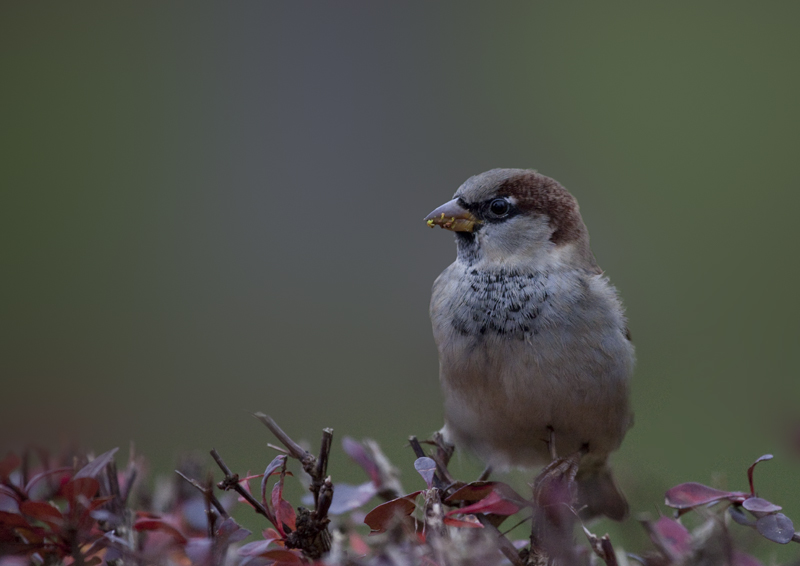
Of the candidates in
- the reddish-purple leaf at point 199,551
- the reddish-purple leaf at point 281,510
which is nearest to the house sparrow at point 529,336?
the reddish-purple leaf at point 281,510

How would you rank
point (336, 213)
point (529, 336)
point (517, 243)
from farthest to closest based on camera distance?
point (336, 213)
point (517, 243)
point (529, 336)

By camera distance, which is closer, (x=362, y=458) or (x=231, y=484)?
(x=231, y=484)

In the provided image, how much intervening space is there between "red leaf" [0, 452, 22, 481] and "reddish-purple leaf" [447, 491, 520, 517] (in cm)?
46

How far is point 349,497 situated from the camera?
38.7 inches

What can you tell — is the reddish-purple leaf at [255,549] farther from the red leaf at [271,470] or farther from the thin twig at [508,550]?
the thin twig at [508,550]

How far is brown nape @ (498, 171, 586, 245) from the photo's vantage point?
1.71 metres

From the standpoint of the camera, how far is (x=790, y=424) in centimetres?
82

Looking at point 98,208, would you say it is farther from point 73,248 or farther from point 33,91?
point 33,91

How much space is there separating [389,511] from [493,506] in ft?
0.46

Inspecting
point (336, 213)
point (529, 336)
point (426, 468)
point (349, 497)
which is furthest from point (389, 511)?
point (336, 213)

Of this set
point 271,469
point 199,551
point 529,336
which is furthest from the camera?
point 529,336

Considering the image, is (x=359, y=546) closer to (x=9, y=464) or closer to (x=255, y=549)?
(x=255, y=549)

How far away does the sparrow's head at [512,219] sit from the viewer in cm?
167

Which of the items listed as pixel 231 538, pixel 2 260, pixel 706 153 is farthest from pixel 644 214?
pixel 231 538
